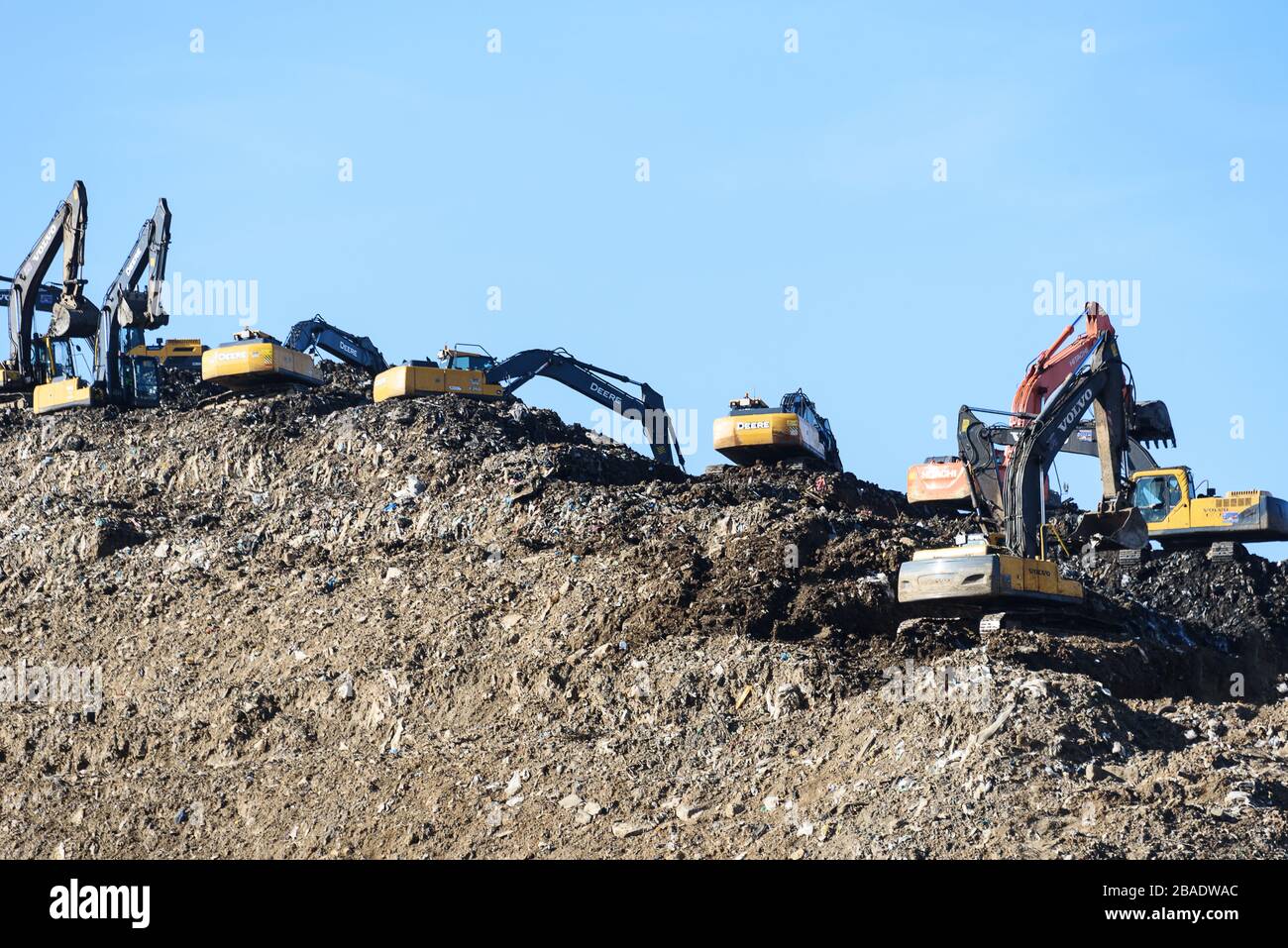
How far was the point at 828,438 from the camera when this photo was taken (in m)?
34.1

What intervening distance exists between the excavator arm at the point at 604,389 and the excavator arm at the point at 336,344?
10.3 ft

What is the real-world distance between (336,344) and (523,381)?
3.71 meters

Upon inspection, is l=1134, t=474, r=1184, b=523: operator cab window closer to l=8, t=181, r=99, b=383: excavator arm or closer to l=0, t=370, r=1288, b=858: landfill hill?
l=0, t=370, r=1288, b=858: landfill hill

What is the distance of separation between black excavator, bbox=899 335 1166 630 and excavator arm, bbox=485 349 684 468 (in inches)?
391

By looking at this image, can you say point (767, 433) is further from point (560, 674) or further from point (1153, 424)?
point (560, 674)

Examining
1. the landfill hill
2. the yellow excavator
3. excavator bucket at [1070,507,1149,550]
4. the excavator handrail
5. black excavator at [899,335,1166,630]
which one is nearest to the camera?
the landfill hill

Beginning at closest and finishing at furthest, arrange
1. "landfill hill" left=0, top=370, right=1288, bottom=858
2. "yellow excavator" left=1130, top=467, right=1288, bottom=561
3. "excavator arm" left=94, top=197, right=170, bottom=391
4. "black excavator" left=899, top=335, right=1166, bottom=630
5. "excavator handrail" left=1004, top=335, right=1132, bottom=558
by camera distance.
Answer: "landfill hill" left=0, top=370, right=1288, bottom=858 → "black excavator" left=899, top=335, right=1166, bottom=630 → "excavator handrail" left=1004, top=335, right=1132, bottom=558 → "yellow excavator" left=1130, top=467, right=1288, bottom=561 → "excavator arm" left=94, top=197, right=170, bottom=391

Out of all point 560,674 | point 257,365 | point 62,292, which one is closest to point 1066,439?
point 560,674

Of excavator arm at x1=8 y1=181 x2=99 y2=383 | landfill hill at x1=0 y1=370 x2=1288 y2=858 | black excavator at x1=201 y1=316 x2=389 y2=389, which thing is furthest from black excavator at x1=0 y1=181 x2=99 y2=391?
landfill hill at x1=0 y1=370 x2=1288 y2=858

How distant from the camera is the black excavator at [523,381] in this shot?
31.7m

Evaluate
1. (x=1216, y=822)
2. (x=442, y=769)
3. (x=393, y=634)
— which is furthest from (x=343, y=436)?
(x=1216, y=822)

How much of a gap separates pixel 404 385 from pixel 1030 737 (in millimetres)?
17111

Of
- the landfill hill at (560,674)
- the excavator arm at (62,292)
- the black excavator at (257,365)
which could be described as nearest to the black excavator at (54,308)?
the excavator arm at (62,292)

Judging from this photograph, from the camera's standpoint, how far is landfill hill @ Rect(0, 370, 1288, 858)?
16422 mm
